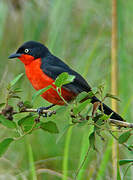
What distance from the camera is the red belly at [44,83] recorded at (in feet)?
9.28

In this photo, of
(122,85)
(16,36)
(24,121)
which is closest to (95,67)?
(122,85)

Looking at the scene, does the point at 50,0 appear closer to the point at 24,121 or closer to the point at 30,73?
the point at 30,73

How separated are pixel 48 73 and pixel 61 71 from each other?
0.36ft

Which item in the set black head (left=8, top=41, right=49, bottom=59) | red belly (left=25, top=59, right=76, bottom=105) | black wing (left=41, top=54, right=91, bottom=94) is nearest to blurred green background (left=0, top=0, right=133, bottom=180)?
black head (left=8, top=41, right=49, bottom=59)

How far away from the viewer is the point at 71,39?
4.45 metres

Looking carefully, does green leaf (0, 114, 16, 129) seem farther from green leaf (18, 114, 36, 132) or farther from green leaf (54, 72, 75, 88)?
green leaf (54, 72, 75, 88)

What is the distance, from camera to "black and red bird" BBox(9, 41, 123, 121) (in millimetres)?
2840

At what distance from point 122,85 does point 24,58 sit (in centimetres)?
104

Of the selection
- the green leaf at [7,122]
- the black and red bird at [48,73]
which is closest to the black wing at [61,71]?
the black and red bird at [48,73]

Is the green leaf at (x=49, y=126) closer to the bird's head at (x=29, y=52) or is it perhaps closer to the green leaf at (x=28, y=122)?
the green leaf at (x=28, y=122)

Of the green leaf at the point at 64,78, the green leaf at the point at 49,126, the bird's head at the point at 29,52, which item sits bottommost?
the green leaf at the point at 49,126

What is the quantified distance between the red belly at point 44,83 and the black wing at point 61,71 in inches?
1.3

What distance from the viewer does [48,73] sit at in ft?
9.75

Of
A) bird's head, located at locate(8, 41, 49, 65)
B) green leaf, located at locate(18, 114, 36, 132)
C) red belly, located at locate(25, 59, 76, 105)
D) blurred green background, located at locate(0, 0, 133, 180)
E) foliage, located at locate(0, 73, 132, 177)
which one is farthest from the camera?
blurred green background, located at locate(0, 0, 133, 180)
